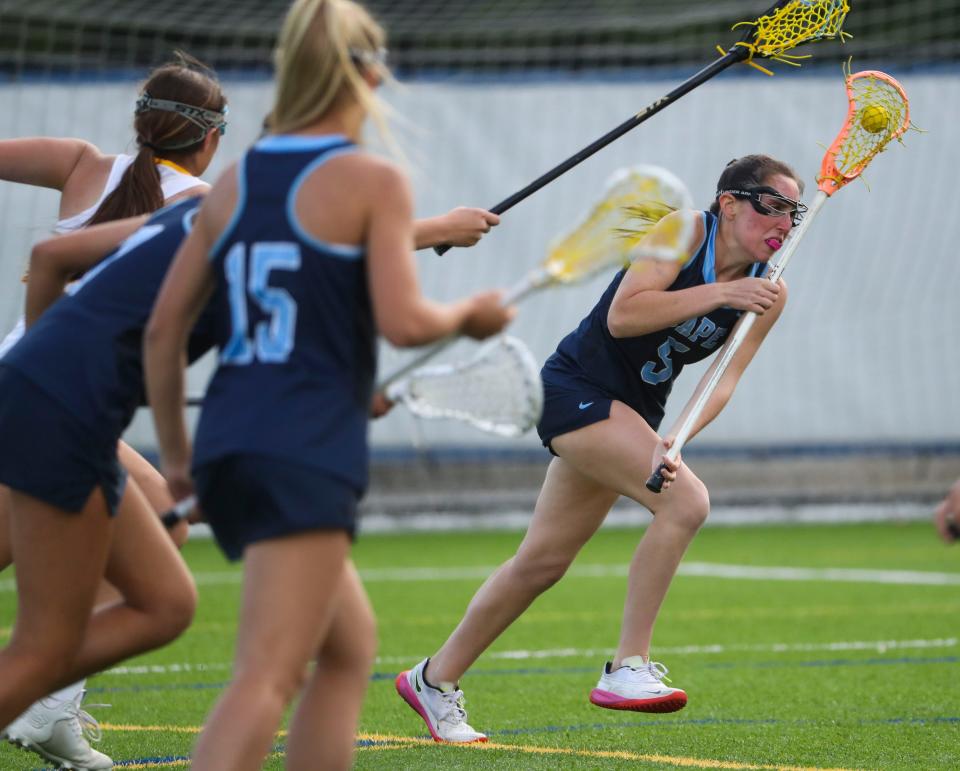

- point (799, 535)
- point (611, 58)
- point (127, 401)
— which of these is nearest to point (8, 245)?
point (611, 58)

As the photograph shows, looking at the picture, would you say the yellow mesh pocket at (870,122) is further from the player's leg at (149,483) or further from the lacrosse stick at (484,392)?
the player's leg at (149,483)

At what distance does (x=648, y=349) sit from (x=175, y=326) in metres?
2.26

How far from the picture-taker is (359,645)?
10.7 ft

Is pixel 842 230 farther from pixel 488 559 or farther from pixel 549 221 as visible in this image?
pixel 488 559

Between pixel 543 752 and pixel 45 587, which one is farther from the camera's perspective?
pixel 543 752

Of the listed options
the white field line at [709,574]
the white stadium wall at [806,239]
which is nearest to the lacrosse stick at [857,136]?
the white field line at [709,574]

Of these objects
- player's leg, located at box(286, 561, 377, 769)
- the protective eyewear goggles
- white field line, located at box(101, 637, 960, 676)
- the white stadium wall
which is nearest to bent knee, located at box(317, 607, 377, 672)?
player's leg, located at box(286, 561, 377, 769)

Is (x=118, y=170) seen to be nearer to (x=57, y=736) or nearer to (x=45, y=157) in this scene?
(x=45, y=157)

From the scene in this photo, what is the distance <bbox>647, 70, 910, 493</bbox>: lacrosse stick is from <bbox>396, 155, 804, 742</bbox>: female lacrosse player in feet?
0.35

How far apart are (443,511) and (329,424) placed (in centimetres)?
1067

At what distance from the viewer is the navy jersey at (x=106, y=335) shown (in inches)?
132

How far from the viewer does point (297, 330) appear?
117 inches

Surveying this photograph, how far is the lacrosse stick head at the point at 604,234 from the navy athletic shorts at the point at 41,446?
1077 mm

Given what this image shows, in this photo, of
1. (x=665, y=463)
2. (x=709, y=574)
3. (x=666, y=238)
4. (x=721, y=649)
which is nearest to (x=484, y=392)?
(x=666, y=238)
